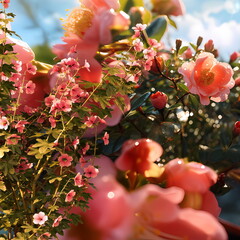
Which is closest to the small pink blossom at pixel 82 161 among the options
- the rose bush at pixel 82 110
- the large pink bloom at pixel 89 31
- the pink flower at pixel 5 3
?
the rose bush at pixel 82 110

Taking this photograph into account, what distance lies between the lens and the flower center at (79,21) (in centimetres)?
49

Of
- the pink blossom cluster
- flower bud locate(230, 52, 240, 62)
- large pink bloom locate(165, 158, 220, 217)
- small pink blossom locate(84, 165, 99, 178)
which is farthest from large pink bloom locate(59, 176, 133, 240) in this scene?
flower bud locate(230, 52, 240, 62)

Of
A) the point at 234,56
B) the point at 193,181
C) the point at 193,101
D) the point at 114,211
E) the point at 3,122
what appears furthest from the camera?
the point at 234,56

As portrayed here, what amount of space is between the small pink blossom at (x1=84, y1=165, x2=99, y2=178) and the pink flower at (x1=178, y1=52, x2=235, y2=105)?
0.55 feet

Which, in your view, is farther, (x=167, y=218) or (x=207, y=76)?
(x=207, y=76)

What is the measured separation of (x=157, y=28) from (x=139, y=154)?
1.07ft

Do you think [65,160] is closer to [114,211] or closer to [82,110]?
[82,110]

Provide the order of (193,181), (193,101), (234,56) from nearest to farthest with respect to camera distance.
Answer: (193,181) < (193,101) < (234,56)

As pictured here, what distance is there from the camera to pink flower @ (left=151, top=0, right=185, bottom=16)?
560 mm

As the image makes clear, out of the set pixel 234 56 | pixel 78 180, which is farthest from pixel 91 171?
pixel 234 56

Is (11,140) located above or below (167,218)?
below

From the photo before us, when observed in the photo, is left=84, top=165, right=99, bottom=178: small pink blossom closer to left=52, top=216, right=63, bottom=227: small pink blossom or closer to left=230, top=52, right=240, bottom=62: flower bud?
left=52, top=216, right=63, bottom=227: small pink blossom

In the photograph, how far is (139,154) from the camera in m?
0.26

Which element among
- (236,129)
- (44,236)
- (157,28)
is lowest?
(44,236)
